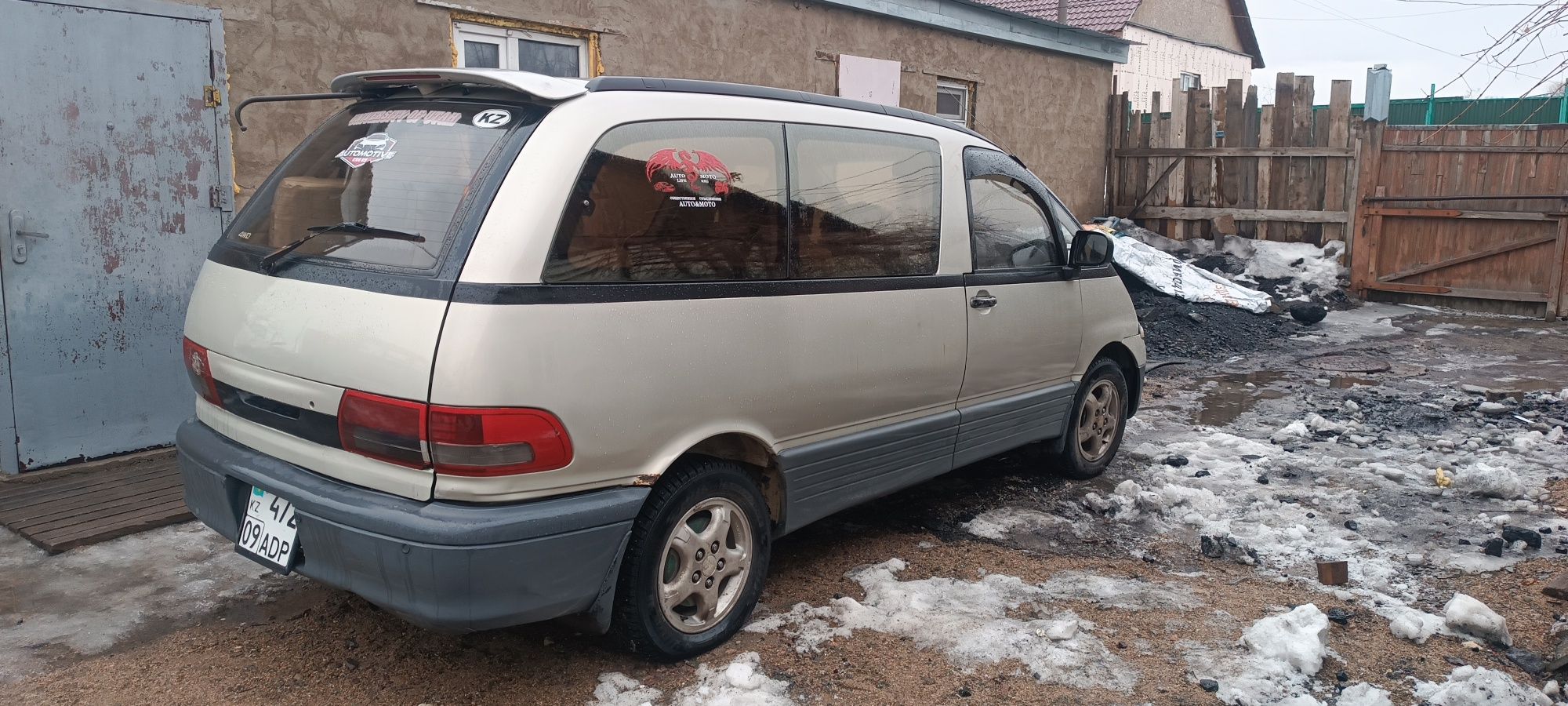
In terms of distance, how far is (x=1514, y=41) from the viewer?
3334 millimetres

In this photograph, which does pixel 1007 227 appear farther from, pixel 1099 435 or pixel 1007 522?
pixel 1099 435

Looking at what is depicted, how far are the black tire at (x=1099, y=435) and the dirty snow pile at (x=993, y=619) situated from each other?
1239 millimetres

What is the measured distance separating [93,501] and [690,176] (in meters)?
3.53

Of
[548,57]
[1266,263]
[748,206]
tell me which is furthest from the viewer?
[1266,263]

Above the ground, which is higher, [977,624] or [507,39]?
[507,39]

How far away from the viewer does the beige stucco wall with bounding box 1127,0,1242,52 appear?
23625 mm

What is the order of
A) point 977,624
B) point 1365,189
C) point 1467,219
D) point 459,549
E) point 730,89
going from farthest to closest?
1. point 1365,189
2. point 1467,219
3. point 977,624
4. point 730,89
5. point 459,549

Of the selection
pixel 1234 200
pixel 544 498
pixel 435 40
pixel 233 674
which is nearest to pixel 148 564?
pixel 233 674

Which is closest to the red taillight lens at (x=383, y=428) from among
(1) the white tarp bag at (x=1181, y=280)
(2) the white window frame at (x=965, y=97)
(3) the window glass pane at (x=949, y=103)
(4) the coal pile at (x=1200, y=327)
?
(4) the coal pile at (x=1200, y=327)

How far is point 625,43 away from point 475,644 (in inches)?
211

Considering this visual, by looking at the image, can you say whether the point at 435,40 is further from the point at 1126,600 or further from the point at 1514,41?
the point at 1514,41

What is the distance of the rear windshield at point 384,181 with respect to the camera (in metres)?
3.06

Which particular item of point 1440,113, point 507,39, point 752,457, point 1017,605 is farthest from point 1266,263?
point 752,457

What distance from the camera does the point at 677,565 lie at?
3.45 meters
